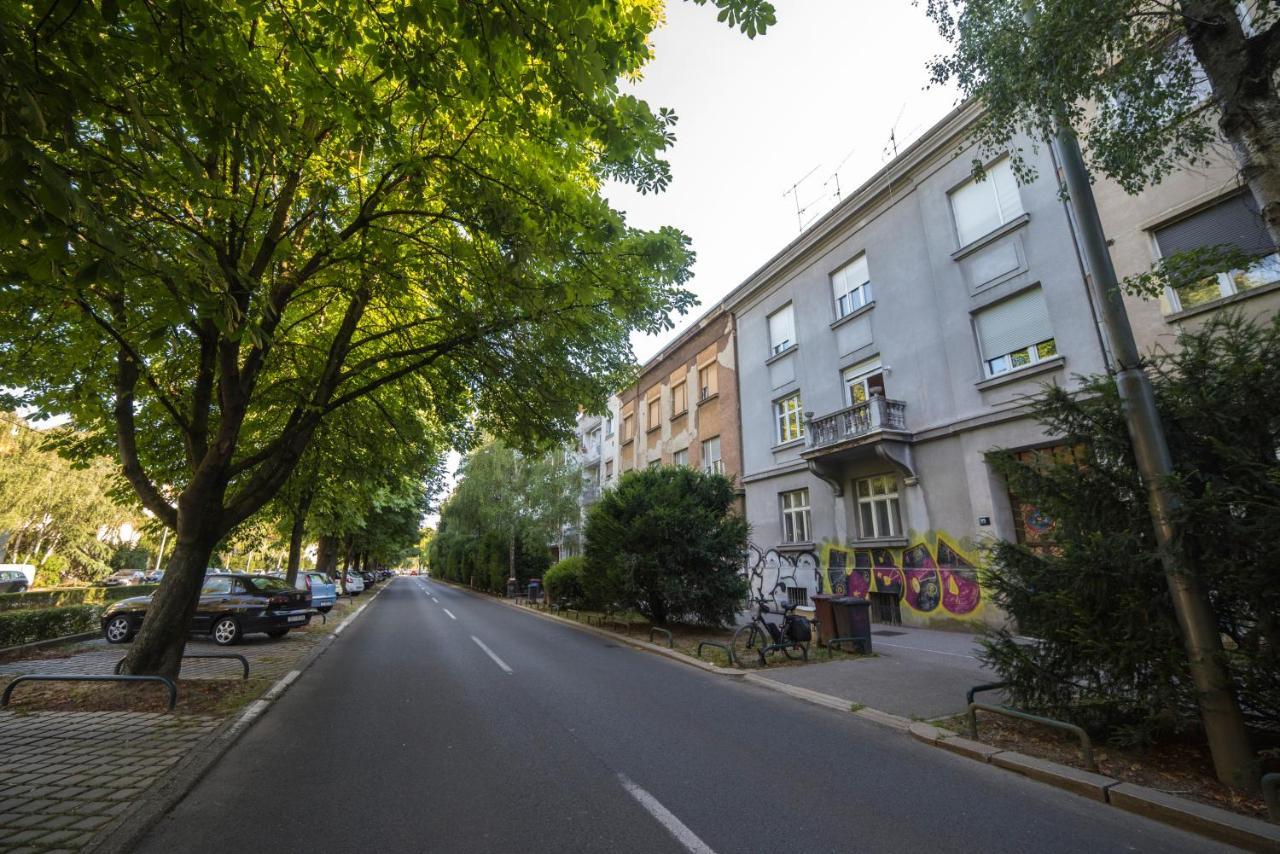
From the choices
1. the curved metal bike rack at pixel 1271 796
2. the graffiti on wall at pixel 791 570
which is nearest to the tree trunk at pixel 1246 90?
the curved metal bike rack at pixel 1271 796

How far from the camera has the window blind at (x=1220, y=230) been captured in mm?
9992

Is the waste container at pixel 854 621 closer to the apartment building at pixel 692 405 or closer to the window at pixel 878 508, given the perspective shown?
the window at pixel 878 508

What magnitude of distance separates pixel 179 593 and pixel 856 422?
15.2 meters

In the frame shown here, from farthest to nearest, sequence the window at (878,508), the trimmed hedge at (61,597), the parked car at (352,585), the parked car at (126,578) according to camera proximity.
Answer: the parked car at (126,578)
the parked car at (352,585)
the trimmed hedge at (61,597)
the window at (878,508)

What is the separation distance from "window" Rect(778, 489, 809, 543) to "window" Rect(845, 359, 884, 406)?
3.61 m

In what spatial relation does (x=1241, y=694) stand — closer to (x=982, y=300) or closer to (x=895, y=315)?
(x=982, y=300)

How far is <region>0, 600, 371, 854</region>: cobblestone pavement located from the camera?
12.2 feet

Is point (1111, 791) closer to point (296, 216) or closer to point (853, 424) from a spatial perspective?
point (296, 216)

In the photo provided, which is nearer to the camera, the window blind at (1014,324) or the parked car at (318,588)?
the window blind at (1014,324)

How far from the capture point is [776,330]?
71.9 feet

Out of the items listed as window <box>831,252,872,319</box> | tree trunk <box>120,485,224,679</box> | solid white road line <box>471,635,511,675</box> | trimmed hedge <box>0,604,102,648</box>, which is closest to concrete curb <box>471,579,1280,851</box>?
solid white road line <box>471,635,511,675</box>

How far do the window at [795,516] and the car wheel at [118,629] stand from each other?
18.2 m

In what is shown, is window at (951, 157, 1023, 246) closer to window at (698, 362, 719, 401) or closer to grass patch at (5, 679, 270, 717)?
window at (698, 362, 719, 401)

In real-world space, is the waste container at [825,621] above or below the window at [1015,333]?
below
